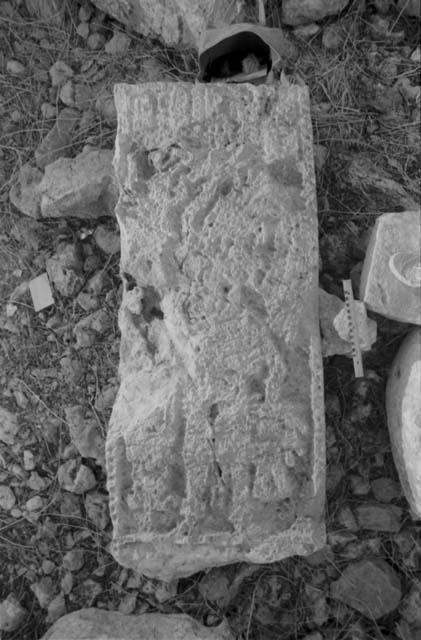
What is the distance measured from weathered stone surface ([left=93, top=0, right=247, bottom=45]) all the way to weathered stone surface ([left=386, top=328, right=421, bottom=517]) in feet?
4.15

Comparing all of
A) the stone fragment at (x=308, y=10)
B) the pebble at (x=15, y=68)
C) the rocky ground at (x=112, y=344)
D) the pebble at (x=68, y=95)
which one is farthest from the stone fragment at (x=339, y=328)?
the pebble at (x=15, y=68)

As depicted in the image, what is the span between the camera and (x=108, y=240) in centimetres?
227

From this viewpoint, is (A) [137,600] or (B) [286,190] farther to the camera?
(A) [137,600]

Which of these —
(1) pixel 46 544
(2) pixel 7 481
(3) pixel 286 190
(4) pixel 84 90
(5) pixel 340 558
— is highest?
(4) pixel 84 90

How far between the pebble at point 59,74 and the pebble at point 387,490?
185cm

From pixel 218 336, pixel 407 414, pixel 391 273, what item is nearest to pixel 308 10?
pixel 391 273

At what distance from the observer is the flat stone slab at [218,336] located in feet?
5.59

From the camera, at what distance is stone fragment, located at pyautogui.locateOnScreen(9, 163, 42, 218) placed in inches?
90.4

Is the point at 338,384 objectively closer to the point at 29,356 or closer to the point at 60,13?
the point at 29,356

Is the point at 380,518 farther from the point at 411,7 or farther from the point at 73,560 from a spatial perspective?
the point at 411,7

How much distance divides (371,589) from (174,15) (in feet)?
6.79

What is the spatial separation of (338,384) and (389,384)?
17 cm

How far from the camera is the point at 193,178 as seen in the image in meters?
1.77

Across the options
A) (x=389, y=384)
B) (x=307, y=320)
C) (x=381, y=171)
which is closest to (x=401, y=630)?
(x=389, y=384)
